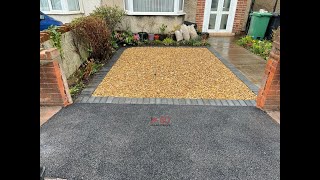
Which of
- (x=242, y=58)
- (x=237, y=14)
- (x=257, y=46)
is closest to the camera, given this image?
(x=242, y=58)

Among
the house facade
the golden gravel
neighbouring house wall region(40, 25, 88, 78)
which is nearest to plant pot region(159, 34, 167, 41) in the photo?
the house facade

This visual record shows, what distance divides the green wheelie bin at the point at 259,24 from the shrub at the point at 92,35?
266 inches

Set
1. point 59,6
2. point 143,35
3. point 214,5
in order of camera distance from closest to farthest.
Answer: point 143,35
point 59,6
point 214,5

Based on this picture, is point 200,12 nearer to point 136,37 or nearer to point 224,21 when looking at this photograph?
point 224,21

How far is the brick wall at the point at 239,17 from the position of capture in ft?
32.3

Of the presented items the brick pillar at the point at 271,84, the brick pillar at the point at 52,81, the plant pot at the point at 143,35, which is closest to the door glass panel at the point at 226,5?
the plant pot at the point at 143,35

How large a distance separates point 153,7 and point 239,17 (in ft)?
15.2

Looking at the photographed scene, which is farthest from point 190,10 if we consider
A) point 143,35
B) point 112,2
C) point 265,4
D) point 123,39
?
point 265,4

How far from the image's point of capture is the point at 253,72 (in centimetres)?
551

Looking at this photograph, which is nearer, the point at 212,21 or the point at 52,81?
the point at 52,81

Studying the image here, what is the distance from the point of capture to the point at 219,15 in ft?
33.1

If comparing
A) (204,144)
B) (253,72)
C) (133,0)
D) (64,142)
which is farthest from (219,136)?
(133,0)

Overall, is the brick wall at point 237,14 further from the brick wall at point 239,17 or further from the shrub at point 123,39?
the shrub at point 123,39

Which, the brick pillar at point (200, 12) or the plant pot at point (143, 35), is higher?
the brick pillar at point (200, 12)
